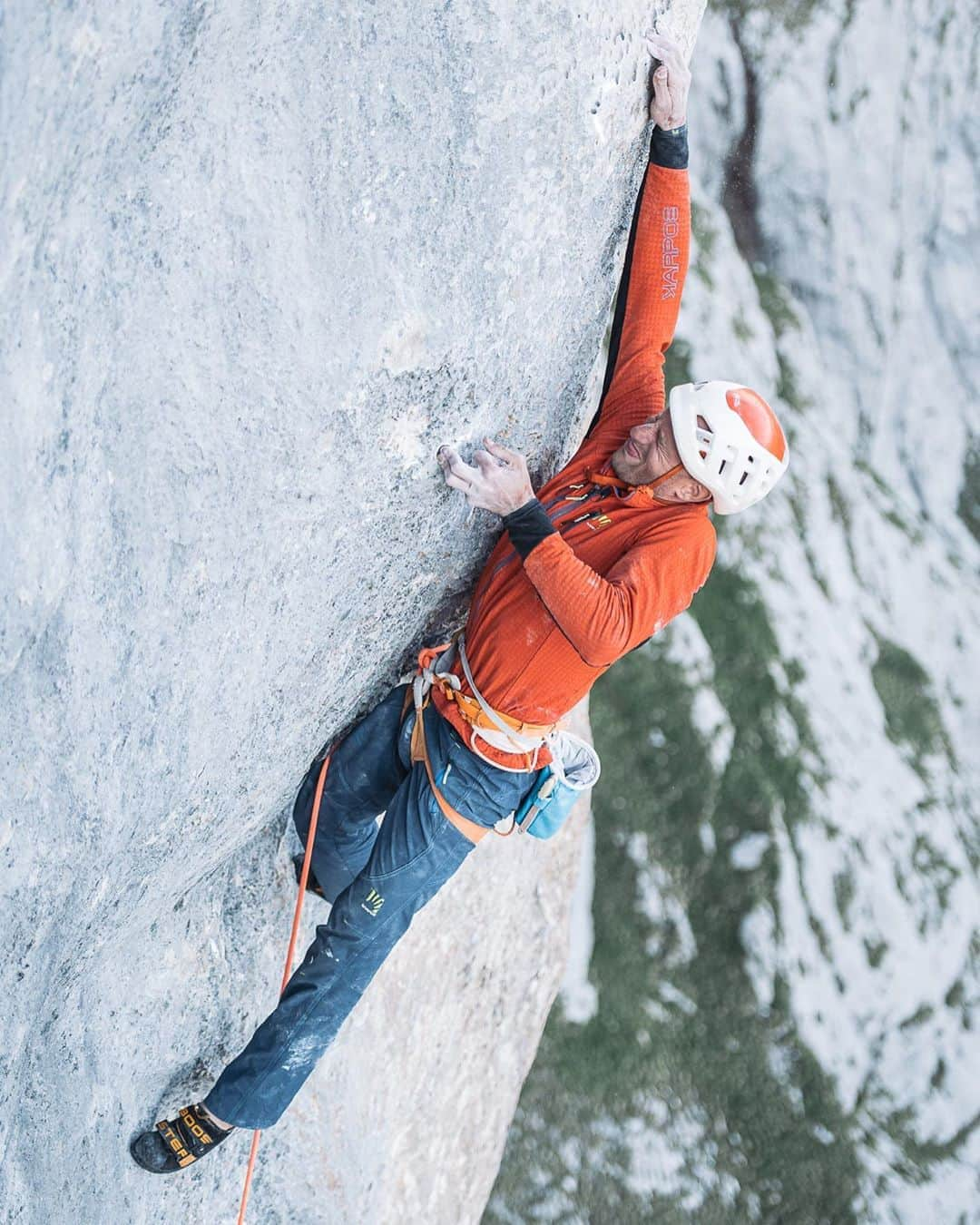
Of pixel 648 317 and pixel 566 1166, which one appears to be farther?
pixel 566 1166

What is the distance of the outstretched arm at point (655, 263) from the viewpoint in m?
5.00

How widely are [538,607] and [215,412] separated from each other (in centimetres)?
169

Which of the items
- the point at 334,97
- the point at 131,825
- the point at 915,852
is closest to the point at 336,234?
the point at 334,97

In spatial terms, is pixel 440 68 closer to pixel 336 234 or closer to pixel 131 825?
pixel 336 234

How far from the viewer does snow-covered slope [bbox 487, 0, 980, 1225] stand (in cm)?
1309

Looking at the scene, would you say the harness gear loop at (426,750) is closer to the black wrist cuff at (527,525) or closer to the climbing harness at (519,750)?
the climbing harness at (519,750)

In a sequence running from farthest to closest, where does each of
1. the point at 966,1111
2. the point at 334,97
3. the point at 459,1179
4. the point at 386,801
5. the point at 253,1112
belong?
the point at 966,1111
the point at 459,1179
the point at 386,801
the point at 253,1112
the point at 334,97

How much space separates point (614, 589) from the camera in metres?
4.57

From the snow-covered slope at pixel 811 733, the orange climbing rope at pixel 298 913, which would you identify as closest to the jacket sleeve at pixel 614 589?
the orange climbing rope at pixel 298 913

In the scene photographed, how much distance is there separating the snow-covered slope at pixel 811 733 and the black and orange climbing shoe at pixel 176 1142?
8082 millimetres

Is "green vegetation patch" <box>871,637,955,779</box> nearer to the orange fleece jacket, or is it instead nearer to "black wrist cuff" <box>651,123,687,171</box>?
the orange fleece jacket

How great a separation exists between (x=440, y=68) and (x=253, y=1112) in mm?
4417

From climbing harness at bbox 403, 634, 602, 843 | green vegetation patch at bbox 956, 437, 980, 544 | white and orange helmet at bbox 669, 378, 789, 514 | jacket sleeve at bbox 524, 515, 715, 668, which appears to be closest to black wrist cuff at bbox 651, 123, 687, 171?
white and orange helmet at bbox 669, 378, 789, 514

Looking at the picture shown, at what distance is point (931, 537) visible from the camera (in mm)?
16344
